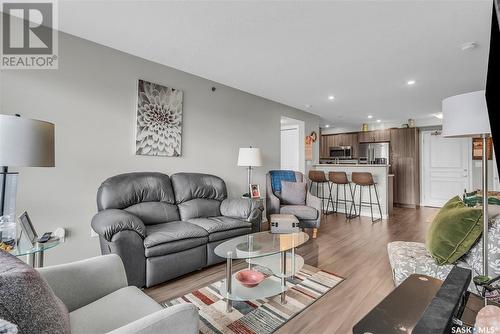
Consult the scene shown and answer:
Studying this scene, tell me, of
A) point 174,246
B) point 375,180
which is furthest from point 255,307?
point 375,180

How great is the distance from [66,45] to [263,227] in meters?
3.50

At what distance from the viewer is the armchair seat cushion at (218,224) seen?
2.59m

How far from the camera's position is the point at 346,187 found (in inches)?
223

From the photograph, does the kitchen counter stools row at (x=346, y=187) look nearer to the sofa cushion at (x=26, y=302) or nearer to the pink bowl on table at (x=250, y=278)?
the pink bowl on table at (x=250, y=278)

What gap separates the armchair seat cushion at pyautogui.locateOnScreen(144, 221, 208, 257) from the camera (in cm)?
216

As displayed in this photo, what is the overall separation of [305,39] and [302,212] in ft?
7.45

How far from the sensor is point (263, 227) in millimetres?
4191

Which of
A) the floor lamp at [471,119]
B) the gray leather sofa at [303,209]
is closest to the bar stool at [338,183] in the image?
the gray leather sofa at [303,209]

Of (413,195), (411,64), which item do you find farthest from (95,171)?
(413,195)

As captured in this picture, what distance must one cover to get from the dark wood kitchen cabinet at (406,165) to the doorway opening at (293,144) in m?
2.79

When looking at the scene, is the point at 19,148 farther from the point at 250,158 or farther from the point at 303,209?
the point at 303,209

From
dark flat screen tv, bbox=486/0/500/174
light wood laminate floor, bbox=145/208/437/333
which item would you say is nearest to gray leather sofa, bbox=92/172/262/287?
light wood laminate floor, bbox=145/208/437/333

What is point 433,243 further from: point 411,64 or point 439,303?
point 411,64

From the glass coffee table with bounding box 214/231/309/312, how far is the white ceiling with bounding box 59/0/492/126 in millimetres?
1981
